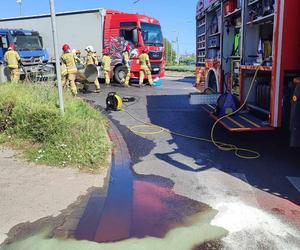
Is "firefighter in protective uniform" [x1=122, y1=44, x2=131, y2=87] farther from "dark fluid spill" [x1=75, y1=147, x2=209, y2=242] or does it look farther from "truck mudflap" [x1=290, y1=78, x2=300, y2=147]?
"truck mudflap" [x1=290, y1=78, x2=300, y2=147]

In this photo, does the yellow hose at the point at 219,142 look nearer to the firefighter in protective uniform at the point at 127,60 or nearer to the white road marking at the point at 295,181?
the white road marking at the point at 295,181

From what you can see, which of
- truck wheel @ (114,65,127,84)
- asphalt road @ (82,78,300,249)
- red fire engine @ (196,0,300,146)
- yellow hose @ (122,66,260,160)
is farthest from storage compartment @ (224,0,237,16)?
truck wheel @ (114,65,127,84)

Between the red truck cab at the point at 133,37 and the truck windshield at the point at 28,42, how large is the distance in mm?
4683

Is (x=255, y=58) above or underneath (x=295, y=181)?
above

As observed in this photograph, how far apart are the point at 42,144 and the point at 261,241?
406 cm

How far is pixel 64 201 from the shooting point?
4.37 m

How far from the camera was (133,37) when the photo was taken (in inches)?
675

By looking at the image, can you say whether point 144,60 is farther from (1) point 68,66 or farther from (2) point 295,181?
(2) point 295,181

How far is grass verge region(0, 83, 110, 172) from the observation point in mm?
5672

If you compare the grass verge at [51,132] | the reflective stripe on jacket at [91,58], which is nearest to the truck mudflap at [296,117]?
the grass verge at [51,132]

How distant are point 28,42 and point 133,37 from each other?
6.43 m

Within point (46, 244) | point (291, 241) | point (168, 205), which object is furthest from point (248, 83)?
point (46, 244)

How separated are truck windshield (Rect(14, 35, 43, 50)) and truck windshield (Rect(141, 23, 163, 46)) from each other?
6547mm

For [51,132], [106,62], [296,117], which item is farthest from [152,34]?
[296,117]
